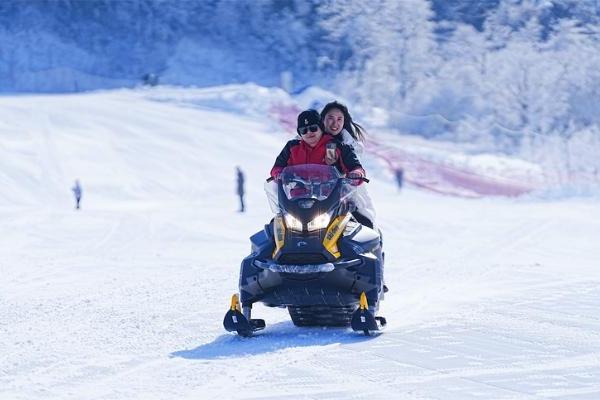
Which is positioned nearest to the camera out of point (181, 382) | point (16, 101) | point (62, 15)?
point (181, 382)

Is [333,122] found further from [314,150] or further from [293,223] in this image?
[293,223]

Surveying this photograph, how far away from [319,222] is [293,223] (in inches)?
7.6

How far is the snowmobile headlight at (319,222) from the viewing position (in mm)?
7523

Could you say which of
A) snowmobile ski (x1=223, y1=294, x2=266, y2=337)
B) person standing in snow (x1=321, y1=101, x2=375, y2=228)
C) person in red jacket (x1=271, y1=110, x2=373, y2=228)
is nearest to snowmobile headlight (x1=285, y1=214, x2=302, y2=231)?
person in red jacket (x1=271, y1=110, x2=373, y2=228)

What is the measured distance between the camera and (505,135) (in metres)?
55.0

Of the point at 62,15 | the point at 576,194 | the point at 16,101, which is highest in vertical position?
the point at 62,15

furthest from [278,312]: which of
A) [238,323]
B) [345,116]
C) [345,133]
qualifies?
[345,116]

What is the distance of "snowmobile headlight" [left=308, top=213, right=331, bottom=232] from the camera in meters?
7.52

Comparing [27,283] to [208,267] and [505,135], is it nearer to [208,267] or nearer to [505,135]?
[208,267]

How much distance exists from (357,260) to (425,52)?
62818 mm

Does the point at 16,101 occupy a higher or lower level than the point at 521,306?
higher

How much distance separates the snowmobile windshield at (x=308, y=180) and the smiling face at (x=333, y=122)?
25.4 inches

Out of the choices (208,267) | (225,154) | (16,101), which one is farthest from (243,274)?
(16,101)

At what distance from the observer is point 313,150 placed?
8.11 m
